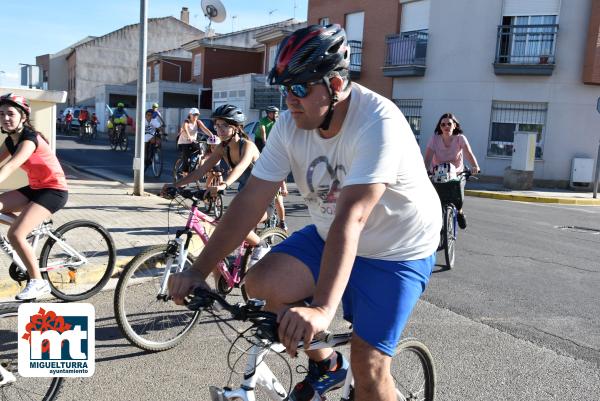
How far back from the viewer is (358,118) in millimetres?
2330

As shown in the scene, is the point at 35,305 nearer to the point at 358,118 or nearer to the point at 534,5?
the point at 358,118

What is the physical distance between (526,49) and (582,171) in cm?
456

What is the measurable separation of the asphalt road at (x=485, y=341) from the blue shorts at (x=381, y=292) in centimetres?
144

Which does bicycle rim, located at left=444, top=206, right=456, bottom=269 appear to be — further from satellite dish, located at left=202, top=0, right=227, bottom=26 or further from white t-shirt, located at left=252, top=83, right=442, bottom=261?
satellite dish, located at left=202, top=0, right=227, bottom=26

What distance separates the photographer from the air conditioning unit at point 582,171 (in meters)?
18.8

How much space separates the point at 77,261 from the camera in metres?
5.39

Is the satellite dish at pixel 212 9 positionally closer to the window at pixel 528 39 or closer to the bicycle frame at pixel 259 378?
the window at pixel 528 39

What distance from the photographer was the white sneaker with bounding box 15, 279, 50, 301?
182 inches

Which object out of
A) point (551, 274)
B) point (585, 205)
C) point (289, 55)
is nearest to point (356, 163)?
point (289, 55)

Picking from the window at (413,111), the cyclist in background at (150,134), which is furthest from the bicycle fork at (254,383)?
the window at (413,111)

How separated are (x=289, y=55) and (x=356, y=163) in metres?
0.48

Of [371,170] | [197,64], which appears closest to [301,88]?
[371,170]

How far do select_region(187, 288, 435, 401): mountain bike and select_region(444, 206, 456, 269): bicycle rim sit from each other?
161 inches

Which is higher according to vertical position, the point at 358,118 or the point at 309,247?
the point at 358,118
